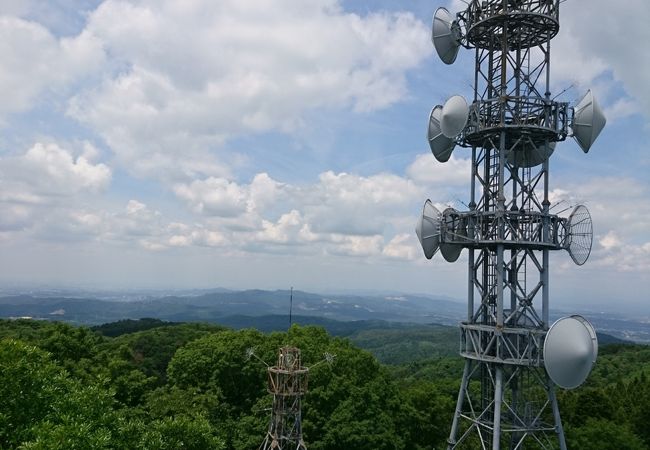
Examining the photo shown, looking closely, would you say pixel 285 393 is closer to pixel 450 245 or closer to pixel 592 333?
pixel 450 245

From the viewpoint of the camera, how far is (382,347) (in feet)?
600

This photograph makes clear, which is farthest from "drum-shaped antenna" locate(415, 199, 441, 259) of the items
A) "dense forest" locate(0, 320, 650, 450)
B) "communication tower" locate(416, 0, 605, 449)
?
"dense forest" locate(0, 320, 650, 450)

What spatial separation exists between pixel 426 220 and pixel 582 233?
4273 mm

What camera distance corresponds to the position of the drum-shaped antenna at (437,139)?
15906 mm

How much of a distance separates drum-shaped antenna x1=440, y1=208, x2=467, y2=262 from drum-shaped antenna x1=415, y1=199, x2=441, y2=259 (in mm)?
225

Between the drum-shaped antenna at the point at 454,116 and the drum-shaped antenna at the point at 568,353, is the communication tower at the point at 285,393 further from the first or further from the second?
the drum-shaped antenna at the point at 454,116

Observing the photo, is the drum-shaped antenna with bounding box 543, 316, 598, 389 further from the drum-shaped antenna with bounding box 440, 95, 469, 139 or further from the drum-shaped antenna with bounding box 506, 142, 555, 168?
the drum-shaped antenna with bounding box 440, 95, 469, 139

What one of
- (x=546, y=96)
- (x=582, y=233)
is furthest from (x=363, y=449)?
(x=546, y=96)

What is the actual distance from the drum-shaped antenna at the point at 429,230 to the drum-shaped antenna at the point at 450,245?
0.23m

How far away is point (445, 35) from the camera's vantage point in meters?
16.2

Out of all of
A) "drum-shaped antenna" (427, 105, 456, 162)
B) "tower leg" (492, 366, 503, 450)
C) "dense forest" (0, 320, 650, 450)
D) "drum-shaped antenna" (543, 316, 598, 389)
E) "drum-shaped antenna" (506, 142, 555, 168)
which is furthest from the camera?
"drum-shaped antenna" (427, 105, 456, 162)

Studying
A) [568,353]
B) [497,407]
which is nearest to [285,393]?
[497,407]

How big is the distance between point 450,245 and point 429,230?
79 cm

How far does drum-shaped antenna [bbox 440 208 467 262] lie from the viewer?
15305mm
